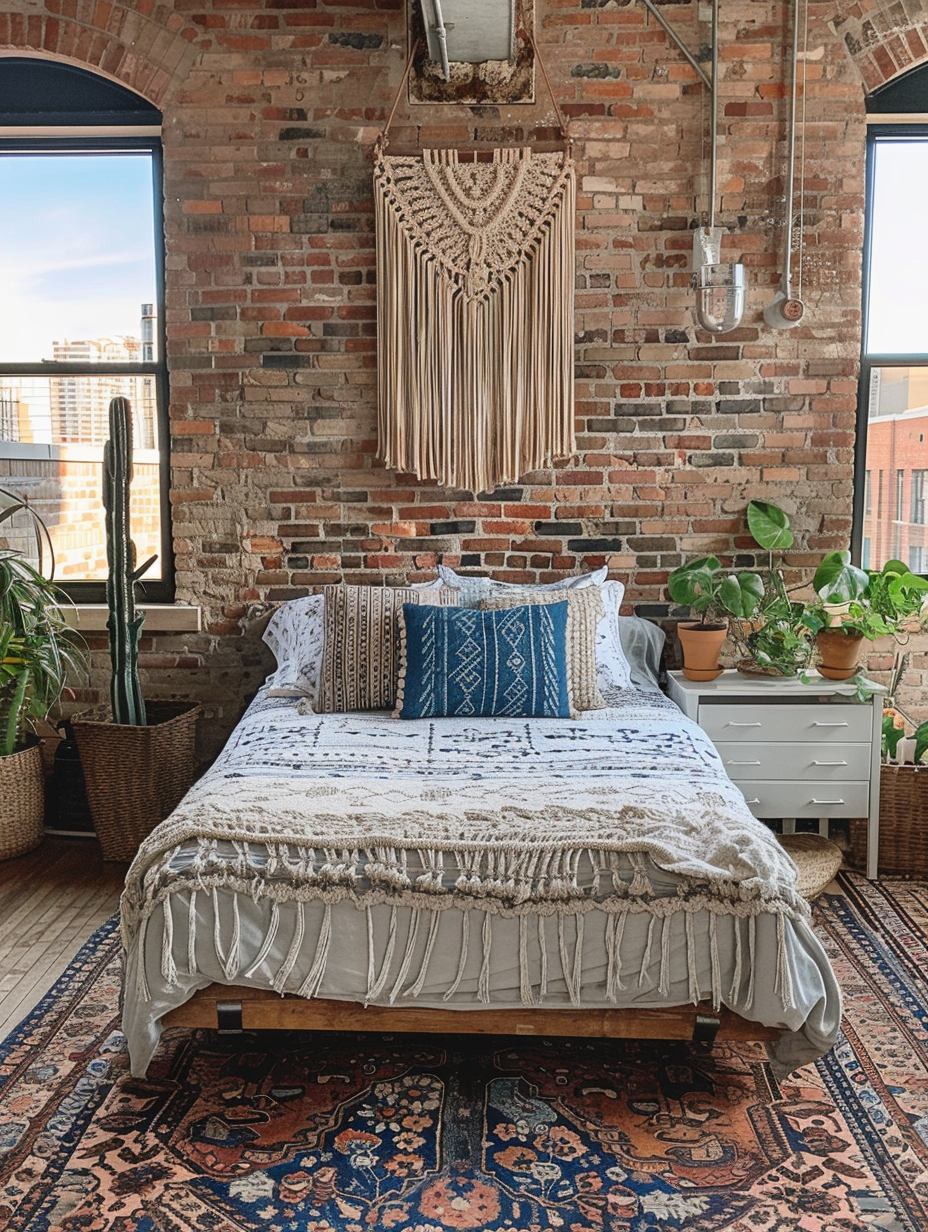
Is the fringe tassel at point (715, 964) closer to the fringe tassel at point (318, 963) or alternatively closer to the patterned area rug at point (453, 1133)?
the patterned area rug at point (453, 1133)

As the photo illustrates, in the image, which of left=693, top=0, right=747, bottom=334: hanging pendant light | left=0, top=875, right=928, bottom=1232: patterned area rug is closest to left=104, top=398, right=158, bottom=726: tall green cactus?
left=0, top=875, right=928, bottom=1232: patterned area rug

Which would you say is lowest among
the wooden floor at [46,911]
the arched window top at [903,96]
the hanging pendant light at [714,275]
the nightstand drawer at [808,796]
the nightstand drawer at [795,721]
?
the wooden floor at [46,911]

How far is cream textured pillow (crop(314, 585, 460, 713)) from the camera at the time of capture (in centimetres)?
365

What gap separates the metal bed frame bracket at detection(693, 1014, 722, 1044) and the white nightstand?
149 cm

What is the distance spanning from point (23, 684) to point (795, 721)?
2719 mm

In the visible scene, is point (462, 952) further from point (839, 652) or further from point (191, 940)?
point (839, 652)

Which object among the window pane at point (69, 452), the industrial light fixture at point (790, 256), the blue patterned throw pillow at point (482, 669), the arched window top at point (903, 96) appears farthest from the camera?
the window pane at point (69, 452)

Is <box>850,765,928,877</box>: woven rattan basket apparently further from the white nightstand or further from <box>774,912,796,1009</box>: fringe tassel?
<box>774,912,796,1009</box>: fringe tassel

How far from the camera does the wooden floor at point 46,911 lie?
3053 millimetres

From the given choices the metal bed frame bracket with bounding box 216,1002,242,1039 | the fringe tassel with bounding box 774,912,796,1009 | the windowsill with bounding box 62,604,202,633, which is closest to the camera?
the fringe tassel with bounding box 774,912,796,1009

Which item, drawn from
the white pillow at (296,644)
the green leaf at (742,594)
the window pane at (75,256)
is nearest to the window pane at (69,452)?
the window pane at (75,256)

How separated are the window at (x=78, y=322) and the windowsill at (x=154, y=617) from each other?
162mm

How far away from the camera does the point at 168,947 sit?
7.76 feet

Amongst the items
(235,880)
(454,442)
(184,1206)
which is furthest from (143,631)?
(184,1206)
